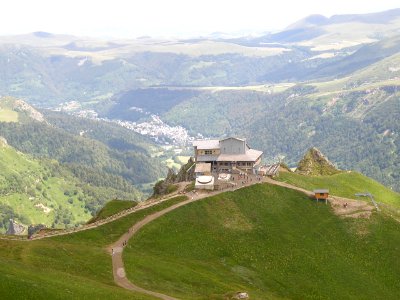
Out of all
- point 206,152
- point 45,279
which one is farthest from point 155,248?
point 206,152

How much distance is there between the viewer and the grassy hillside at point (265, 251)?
339ft

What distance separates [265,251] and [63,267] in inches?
1995

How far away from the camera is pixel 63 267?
95188 mm

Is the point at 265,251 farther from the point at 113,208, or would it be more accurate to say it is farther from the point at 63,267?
the point at 113,208

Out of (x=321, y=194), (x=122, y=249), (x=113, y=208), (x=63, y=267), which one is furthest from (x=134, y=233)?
(x=321, y=194)

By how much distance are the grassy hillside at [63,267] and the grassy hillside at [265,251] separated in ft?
21.9

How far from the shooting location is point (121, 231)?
4843 inches

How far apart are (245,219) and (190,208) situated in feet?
50.2

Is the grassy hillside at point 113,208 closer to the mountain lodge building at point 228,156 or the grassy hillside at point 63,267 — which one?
the grassy hillside at point 63,267

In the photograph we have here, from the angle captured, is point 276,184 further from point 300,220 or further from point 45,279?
point 45,279

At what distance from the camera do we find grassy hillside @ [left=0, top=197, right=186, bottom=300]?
75.8 m

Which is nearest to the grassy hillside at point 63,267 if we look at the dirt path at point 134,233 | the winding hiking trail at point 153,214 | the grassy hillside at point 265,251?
the dirt path at point 134,233

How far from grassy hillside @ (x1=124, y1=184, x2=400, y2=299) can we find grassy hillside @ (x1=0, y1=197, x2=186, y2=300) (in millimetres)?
6673

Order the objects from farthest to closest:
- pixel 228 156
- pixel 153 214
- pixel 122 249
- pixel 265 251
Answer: pixel 228 156, pixel 153 214, pixel 265 251, pixel 122 249
